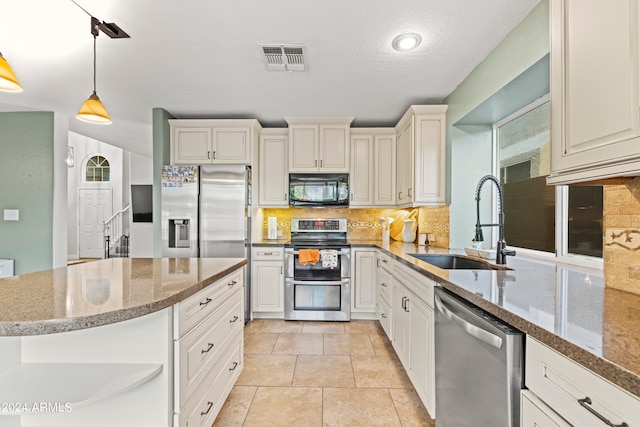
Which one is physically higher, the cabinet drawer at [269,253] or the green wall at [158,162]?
the green wall at [158,162]

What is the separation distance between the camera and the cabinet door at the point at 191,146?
3.68 meters

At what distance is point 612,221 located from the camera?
1300 millimetres

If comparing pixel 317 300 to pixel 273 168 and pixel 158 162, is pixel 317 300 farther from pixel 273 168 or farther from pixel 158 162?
pixel 158 162

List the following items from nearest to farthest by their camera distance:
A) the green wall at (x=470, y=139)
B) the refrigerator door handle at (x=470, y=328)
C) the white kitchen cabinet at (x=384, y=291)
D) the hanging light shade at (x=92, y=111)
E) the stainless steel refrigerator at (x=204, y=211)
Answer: the refrigerator door handle at (x=470, y=328), the hanging light shade at (x=92, y=111), the green wall at (x=470, y=139), the white kitchen cabinet at (x=384, y=291), the stainless steel refrigerator at (x=204, y=211)

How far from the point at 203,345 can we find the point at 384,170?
3015 mm

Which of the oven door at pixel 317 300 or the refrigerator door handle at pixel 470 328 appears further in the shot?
the oven door at pixel 317 300

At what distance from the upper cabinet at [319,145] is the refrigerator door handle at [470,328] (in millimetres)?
2457

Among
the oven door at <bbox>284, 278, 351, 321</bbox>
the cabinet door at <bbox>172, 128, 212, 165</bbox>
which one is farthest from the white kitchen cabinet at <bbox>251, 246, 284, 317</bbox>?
the cabinet door at <bbox>172, 128, 212, 165</bbox>

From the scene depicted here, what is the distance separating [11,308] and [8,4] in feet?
6.34

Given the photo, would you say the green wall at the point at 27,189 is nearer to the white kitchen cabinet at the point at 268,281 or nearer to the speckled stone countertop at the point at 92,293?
the white kitchen cabinet at the point at 268,281

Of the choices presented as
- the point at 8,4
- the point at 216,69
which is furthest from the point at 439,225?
the point at 8,4

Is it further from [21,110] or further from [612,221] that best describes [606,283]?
[21,110]

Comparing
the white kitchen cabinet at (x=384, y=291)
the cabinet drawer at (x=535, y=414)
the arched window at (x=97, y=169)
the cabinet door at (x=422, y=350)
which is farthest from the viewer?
the arched window at (x=97, y=169)

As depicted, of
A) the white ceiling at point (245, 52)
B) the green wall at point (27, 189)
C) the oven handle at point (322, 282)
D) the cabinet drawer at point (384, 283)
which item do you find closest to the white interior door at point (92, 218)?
the green wall at point (27, 189)
